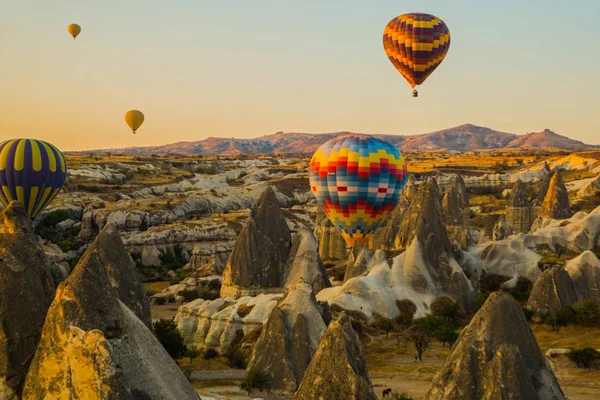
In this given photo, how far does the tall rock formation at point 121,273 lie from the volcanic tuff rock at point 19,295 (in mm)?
11794

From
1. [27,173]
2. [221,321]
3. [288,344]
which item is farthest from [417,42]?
[288,344]

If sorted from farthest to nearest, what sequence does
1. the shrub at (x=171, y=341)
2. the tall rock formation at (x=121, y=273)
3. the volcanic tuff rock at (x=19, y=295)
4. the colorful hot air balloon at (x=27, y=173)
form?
the colorful hot air balloon at (x=27, y=173) → the shrub at (x=171, y=341) → the tall rock formation at (x=121, y=273) → the volcanic tuff rock at (x=19, y=295)

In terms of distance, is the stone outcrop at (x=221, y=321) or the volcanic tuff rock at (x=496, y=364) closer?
the volcanic tuff rock at (x=496, y=364)

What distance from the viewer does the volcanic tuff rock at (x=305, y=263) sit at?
44125mm

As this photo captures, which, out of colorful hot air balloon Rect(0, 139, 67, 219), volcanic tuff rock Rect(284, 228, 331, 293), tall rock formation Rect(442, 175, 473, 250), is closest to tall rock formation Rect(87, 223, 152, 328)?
volcanic tuff rock Rect(284, 228, 331, 293)

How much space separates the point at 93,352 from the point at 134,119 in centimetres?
8596

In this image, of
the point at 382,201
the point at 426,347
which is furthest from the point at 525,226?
the point at 426,347

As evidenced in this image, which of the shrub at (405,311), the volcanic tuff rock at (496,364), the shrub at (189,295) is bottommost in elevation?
the shrub at (189,295)

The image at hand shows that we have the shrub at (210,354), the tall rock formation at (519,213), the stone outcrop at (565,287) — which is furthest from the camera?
the tall rock formation at (519,213)

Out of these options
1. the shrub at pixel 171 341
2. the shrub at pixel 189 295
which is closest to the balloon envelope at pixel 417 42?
the shrub at pixel 189 295

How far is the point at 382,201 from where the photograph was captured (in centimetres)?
5388

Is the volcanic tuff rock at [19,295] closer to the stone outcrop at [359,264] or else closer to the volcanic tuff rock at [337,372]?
the volcanic tuff rock at [337,372]

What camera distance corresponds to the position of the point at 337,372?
15375 millimetres

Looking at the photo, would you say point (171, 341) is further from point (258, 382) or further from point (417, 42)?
point (417, 42)
